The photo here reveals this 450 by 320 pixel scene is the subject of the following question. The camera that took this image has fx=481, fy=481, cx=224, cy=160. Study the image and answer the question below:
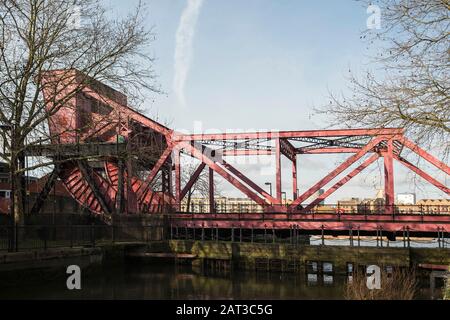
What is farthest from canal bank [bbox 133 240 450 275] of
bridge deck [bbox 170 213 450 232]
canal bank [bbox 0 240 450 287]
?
bridge deck [bbox 170 213 450 232]

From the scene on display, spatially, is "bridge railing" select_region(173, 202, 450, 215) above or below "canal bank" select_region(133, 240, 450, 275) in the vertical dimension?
above

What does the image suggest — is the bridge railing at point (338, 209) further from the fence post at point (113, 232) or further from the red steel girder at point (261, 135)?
the fence post at point (113, 232)

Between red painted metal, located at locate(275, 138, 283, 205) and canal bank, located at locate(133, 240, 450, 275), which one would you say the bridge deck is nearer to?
canal bank, located at locate(133, 240, 450, 275)

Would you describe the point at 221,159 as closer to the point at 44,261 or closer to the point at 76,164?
the point at 76,164

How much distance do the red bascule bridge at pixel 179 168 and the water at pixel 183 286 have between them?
5720 mm

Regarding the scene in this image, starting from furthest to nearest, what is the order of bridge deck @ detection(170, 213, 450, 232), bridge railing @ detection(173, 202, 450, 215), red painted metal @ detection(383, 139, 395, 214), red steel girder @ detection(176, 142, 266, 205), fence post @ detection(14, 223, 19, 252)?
1. red steel girder @ detection(176, 142, 266, 205)
2. red painted metal @ detection(383, 139, 395, 214)
3. bridge railing @ detection(173, 202, 450, 215)
4. bridge deck @ detection(170, 213, 450, 232)
5. fence post @ detection(14, 223, 19, 252)

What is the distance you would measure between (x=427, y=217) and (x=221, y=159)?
1811cm

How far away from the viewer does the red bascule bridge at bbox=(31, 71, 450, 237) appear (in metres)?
24.0

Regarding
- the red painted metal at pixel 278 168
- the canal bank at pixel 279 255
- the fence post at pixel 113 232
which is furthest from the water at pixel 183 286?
the red painted metal at pixel 278 168

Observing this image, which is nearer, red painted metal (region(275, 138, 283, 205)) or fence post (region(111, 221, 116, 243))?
fence post (region(111, 221, 116, 243))

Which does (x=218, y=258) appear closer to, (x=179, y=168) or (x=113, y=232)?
(x=113, y=232)

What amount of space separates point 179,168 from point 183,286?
60.3ft

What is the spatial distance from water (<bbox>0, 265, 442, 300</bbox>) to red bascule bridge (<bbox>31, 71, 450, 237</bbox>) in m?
5.72
